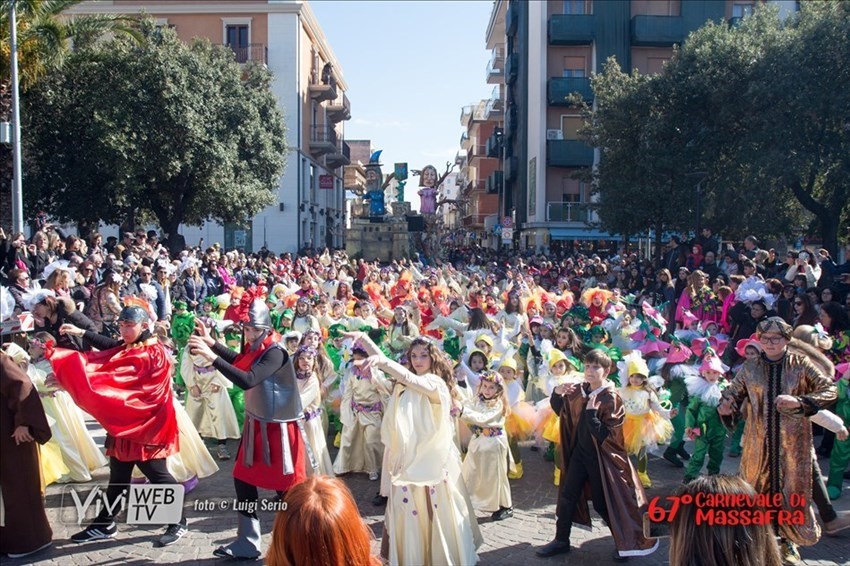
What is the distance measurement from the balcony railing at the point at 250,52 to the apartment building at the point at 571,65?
13.2 meters

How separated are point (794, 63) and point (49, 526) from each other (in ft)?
63.4

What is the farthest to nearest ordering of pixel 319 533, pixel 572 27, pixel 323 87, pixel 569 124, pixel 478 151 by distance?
pixel 478 151 < pixel 323 87 < pixel 569 124 < pixel 572 27 < pixel 319 533

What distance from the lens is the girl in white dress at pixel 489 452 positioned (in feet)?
22.9

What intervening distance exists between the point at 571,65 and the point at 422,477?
3608 centimetres

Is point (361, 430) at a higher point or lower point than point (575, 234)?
lower

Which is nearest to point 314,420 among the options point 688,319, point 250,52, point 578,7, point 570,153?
point 688,319

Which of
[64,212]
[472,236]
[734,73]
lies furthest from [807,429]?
[472,236]

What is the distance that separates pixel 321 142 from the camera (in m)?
43.2

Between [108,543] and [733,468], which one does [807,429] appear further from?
[108,543]

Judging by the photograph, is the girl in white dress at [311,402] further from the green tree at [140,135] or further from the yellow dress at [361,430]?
the green tree at [140,135]

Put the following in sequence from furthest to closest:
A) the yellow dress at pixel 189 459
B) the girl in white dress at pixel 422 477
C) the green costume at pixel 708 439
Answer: the green costume at pixel 708 439 → the yellow dress at pixel 189 459 → the girl in white dress at pixel 422 477

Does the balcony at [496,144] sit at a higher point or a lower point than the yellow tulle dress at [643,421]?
higher

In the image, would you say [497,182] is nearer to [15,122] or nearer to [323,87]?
[323,87]

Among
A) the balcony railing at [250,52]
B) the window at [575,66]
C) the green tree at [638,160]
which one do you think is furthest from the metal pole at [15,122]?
the window at [575,66]
